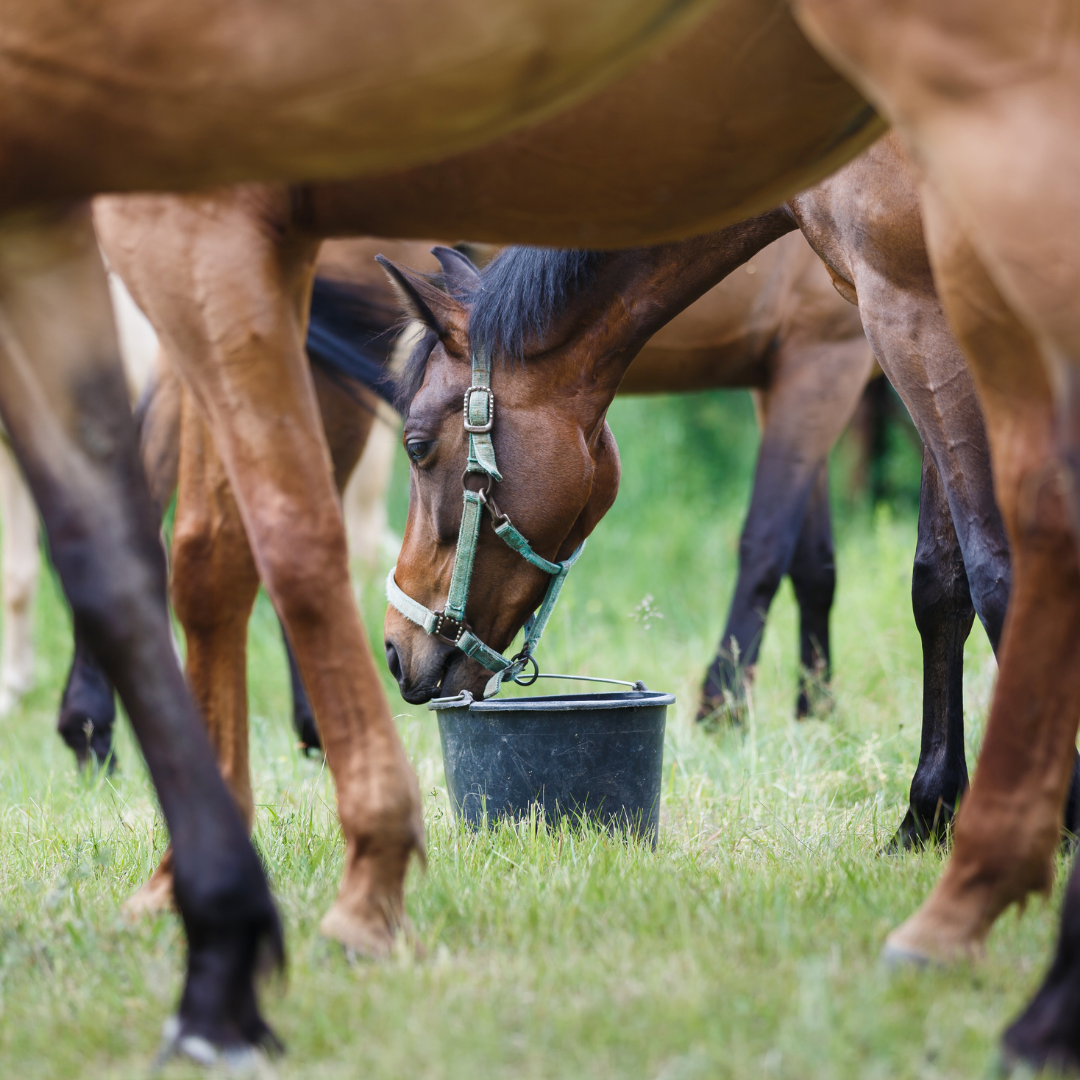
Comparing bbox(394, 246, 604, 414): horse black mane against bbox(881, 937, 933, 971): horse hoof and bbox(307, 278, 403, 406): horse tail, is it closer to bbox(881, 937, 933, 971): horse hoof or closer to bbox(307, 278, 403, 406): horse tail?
bbox(307, 278, 403, 406): horse tail

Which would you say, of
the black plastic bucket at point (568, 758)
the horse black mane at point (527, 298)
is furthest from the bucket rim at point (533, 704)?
the horse black mane at point (527, 298)

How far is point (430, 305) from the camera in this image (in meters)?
3.06

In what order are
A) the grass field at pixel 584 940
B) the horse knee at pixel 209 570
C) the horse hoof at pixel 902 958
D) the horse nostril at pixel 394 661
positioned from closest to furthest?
the grass field at pixel 584 940 → the horse hoof at pixel 902 958 → the horse knee at pixel 209 570 → the horse nostril at pixel 394 661

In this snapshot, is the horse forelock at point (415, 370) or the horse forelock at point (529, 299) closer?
the horse forelock at point (529, 299)

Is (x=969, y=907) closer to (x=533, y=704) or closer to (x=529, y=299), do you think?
(x=533, y=704)

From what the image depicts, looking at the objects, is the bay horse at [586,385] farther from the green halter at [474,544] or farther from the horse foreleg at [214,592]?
the horse foreleg at [214,592]

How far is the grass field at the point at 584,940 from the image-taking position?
141 cm

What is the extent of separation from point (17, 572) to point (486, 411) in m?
4.71

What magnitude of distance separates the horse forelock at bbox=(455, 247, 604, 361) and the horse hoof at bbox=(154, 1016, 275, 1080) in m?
1.90

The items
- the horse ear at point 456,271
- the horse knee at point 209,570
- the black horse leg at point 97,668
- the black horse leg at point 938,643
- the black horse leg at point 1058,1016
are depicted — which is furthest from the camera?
the black horse leg at point 97,668

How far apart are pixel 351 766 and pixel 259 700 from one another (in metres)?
4.18

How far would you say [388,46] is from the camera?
1344 mm

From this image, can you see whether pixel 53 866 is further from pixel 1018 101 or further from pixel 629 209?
pixel 1018 101

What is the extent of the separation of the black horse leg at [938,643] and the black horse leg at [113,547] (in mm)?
1818
